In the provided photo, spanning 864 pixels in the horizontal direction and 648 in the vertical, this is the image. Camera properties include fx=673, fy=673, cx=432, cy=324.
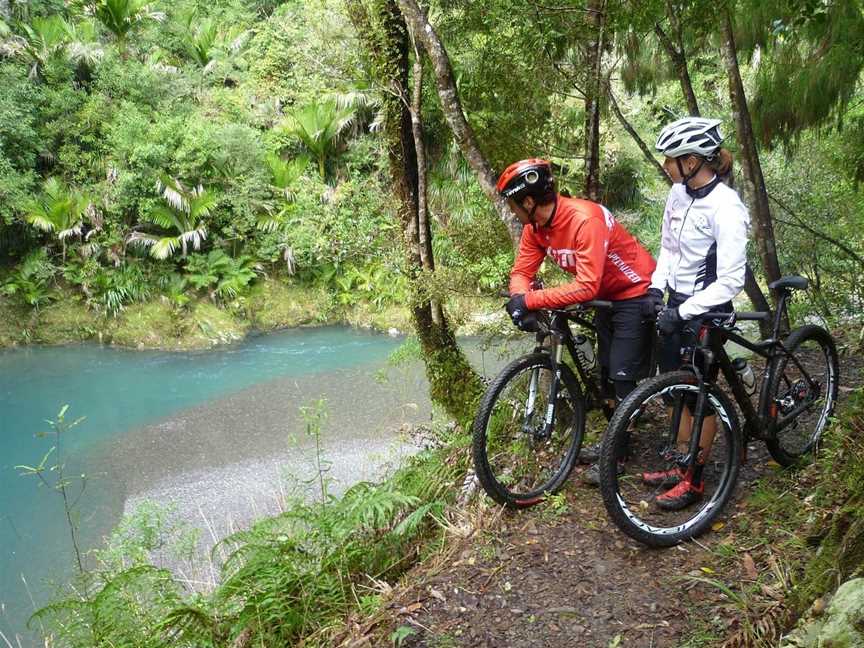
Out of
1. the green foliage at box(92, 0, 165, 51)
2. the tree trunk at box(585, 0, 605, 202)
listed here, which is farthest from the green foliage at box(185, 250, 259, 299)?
the tree trunk at box(585, 0, 605, 202)

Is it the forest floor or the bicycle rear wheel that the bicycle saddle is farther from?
the forest floor

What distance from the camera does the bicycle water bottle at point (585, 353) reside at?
3865 millimetres

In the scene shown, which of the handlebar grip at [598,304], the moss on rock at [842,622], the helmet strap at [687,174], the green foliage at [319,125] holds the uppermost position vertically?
the green foliage at [319,125]

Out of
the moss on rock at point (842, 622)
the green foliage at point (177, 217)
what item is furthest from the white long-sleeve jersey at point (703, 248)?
the green foliage at point (177, 217)

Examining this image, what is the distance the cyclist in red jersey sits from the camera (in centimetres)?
341

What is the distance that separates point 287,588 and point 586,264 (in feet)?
7.67

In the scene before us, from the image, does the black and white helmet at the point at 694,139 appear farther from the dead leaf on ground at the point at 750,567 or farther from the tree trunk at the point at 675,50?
the tree trunk at the point at 675,50

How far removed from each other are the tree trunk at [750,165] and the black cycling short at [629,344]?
3801 millimetres

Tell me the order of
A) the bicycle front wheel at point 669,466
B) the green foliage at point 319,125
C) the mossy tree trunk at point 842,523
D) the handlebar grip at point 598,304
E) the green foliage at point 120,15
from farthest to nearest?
1. the green foliage at point 120,15
2. the green foliage at point 319,125
3. the handlebar grip at point 598,304
4. the bicycle front wheel at point 669,466
5. the mossy tree trunk at point 842,523

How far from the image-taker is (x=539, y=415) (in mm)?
3676

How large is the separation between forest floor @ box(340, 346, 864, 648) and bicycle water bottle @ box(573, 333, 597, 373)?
0.73m

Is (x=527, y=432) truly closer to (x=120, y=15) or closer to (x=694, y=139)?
(x=694, y=139)

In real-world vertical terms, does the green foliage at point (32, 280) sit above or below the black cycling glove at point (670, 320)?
below

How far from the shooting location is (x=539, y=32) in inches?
194
